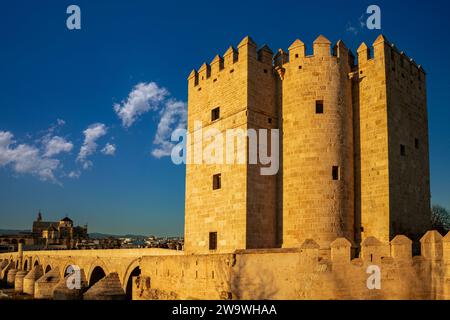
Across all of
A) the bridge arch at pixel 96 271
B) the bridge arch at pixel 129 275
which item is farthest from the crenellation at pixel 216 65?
the bridge arch at pixel 96 271

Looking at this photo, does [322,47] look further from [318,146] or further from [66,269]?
[66,269]

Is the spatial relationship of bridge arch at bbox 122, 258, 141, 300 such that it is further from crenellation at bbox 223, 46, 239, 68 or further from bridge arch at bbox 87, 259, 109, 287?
crenellation at bbox 223, 46, 239, 68

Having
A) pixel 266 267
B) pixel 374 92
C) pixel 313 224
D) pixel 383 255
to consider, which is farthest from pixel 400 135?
pixel 266 267

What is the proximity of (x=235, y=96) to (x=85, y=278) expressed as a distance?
884 inches

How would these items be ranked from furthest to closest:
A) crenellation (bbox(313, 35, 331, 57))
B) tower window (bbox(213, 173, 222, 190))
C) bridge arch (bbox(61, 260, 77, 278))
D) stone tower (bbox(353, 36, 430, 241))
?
bridge arch (bbox(61, 260, 77, 278)), tower window (bbox(213, 173, 222, 190)), crenellation (bbox(313, 35, 331, 57)), stone tower (bbox(353, 36, 430, 241))

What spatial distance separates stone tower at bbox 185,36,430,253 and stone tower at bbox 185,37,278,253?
42 mm

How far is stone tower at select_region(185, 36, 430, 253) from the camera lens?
1558cm

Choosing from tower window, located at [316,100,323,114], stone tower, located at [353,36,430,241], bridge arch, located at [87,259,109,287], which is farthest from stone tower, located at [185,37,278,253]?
bridge arch, located at [87,259,109,287]

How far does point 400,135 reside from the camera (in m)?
16.0

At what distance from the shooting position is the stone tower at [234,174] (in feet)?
53.2

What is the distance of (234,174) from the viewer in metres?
16.7

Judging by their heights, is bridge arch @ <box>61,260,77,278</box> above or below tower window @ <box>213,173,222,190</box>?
below

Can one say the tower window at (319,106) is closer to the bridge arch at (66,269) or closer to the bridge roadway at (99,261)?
the bridge roadway at (99,261)

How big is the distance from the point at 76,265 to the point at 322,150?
26.1 metres
